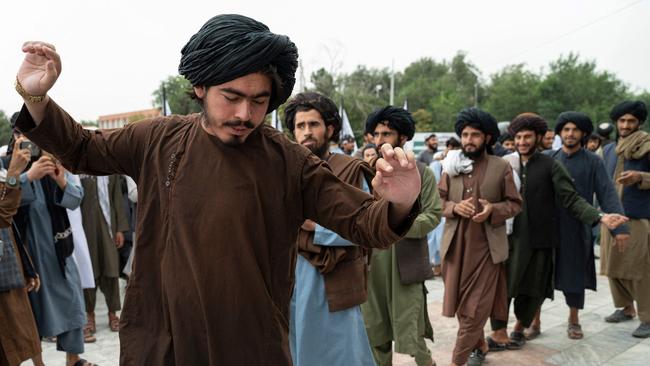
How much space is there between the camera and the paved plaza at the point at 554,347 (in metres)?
4.95

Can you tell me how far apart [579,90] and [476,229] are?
50257 mm

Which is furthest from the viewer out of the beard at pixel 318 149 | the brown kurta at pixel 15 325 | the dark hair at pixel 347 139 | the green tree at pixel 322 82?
the green tree at pixel 322 82

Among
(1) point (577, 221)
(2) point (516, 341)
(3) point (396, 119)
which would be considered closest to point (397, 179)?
(3) point (396, 119)

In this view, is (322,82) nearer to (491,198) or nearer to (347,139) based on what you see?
(347,139)

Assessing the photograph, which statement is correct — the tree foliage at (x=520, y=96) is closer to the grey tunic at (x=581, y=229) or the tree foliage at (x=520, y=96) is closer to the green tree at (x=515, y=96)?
the green tree at (x=515, y=96)

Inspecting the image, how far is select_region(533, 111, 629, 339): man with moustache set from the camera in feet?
18.0

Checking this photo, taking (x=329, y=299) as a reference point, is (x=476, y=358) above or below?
below

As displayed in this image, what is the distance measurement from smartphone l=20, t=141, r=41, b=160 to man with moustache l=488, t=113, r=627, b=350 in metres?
4.34

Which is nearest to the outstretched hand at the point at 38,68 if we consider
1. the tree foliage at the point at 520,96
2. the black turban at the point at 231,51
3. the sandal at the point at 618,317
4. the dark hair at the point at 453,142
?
the black turban at the point at 231,51

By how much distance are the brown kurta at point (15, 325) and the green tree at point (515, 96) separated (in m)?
50.8

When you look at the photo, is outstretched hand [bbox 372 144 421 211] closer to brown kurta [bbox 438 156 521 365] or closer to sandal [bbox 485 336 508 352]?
brown kurta [bbox 438 156 521 365]

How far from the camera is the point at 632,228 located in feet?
19.4

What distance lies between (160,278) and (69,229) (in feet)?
10.9

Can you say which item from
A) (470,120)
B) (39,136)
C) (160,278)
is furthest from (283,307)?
(470,120)
